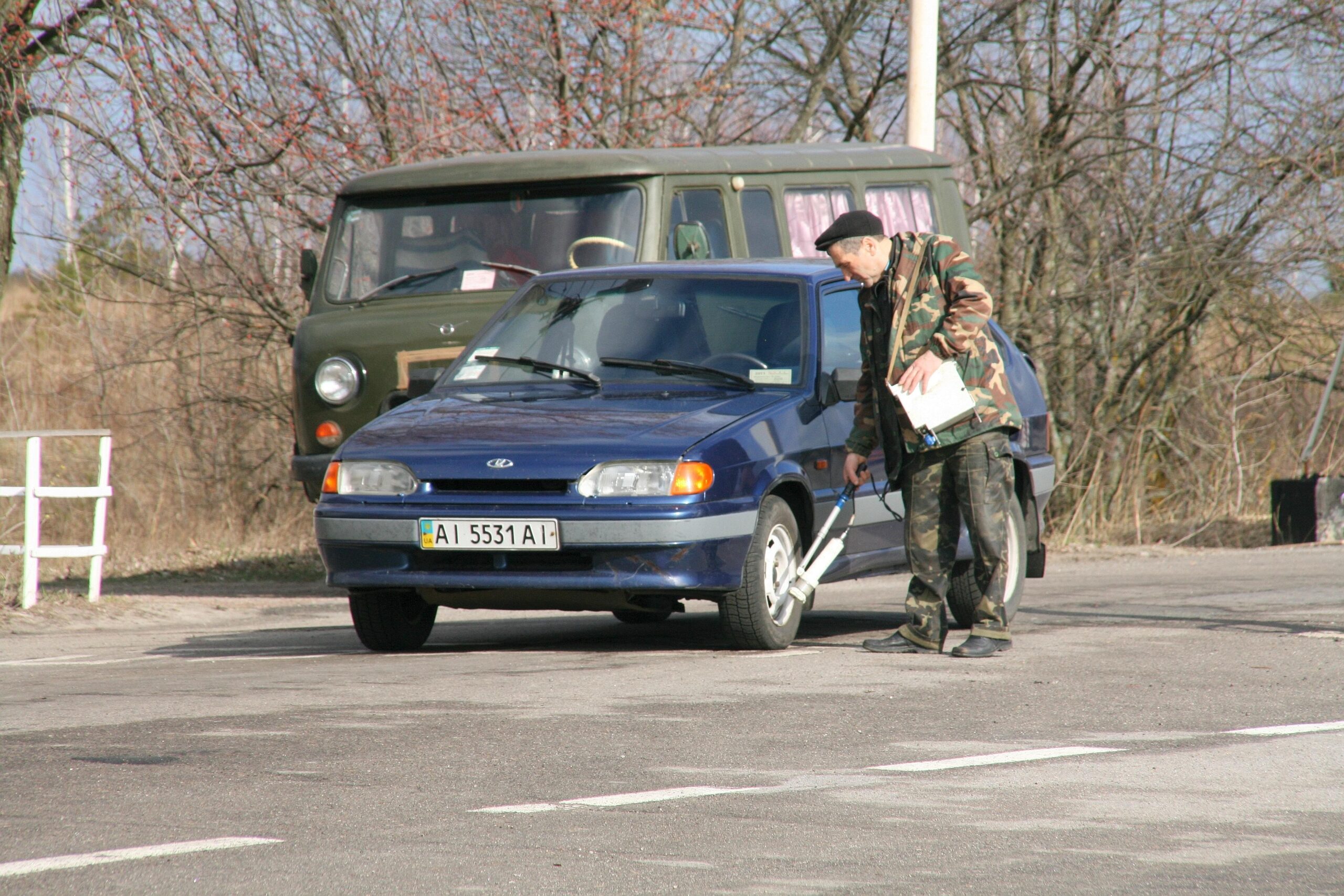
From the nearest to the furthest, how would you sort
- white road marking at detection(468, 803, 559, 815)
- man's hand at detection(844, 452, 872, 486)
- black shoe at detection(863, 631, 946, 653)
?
white road marking at detection(468, 803, 559, 815) → man's hand at detection(844, 452, 872, 486) → black shoe at detection(863, 631, 946, 653)

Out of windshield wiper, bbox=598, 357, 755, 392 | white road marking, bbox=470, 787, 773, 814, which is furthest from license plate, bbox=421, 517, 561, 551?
white road marking, bbox=470, 787, 773, 814

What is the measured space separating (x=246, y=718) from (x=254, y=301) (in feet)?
34.6

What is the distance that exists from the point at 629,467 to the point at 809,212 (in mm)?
5278

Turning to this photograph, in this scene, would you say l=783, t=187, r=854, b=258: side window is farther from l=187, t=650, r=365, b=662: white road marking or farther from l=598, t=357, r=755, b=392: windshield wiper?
l=187, t=650, r=365, b=662: white road marking

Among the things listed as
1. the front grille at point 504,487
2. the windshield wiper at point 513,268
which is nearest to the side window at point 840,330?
the front grille at point 504,487

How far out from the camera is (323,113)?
1576 cm

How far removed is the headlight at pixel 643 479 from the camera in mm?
7023

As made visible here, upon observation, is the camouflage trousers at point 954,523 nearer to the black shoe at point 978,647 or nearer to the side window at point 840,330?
the black shoe at point 978,647

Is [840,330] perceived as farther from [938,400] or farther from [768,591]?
[768,591]

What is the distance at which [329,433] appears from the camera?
35.4ft

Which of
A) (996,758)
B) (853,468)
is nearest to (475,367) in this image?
(853,468)

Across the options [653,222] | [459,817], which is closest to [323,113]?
[653,222]

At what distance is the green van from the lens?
422 inches

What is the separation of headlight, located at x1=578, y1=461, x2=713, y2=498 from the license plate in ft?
0.73
